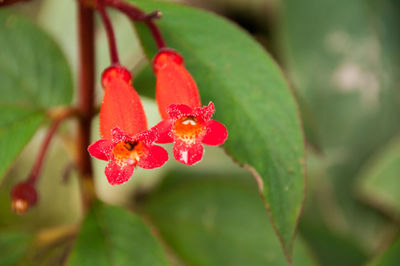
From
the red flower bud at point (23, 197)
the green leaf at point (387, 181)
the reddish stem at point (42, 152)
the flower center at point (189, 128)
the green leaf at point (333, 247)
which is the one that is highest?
the flower center at point (189, 128)

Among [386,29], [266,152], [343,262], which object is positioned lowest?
[343,262]

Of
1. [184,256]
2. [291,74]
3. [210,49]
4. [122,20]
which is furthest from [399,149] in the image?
[122,20]

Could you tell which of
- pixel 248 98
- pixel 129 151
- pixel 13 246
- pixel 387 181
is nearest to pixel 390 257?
pixel 387 181

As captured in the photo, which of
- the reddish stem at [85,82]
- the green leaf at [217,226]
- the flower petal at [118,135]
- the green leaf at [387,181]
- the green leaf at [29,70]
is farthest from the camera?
the green leaf at [387,181]

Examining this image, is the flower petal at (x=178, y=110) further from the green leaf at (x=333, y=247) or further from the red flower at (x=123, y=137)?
the green leaf at (x=333, y=247)

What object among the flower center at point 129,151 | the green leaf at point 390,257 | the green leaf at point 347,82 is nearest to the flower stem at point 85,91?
the flower center at point 129,151

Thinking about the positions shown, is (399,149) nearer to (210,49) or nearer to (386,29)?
(386,29)

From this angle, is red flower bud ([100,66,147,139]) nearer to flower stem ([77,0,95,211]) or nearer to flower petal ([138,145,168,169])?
flower petal ([138,145,168,169])

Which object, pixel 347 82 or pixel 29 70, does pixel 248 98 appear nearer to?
pixel 29 70
